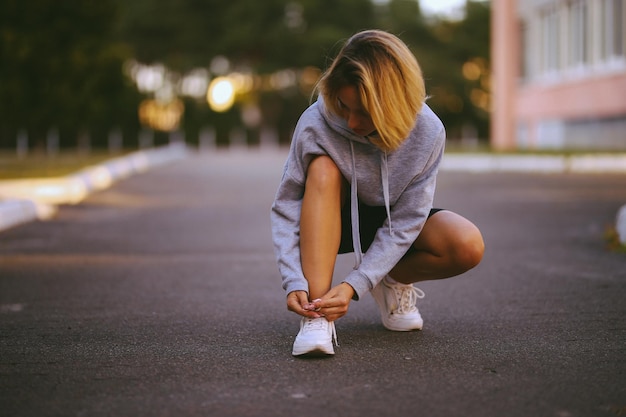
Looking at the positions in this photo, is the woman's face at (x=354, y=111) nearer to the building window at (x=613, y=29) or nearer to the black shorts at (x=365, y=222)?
the black shorts at (x=365, y=222)

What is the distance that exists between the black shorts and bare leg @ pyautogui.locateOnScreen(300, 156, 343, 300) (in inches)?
8.7

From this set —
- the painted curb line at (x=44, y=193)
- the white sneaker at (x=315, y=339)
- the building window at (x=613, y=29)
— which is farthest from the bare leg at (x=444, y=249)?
the building window at (x=613, y=29)

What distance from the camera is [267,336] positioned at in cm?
401

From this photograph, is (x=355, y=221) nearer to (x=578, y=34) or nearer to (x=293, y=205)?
(x=293, y=205)

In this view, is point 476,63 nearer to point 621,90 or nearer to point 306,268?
point 621,90

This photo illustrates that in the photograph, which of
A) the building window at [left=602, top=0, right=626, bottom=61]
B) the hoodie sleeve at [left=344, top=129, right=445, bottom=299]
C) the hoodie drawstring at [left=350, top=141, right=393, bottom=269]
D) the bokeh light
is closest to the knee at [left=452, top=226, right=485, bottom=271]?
the hoodie sleeve at [left=344, top=129, right=445, bottom=299]

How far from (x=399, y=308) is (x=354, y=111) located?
3.31 feet

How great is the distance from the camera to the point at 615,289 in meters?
5.24

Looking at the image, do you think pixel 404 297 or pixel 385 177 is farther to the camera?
pixel 404 297

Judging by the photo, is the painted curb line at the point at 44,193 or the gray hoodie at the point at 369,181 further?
the painted curb line at the point at 44,193

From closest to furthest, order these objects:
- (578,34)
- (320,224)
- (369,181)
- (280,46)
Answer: (320,224), (369,181), (578,34), (280,46)

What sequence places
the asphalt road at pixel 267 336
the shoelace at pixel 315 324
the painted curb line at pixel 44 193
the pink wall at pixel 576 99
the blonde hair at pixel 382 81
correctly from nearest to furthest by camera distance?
the asphalt road at pixel 267 336 → the blonde hair at pixel 382 81 → the shoelace at pixel 315 324 → the painted curb line at pixel 44 193 → the pink wall at pixel 576 99

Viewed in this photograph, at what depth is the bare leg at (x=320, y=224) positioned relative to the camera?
3.68 metres

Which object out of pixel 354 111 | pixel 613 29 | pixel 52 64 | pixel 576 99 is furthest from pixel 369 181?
pixel 576 99
